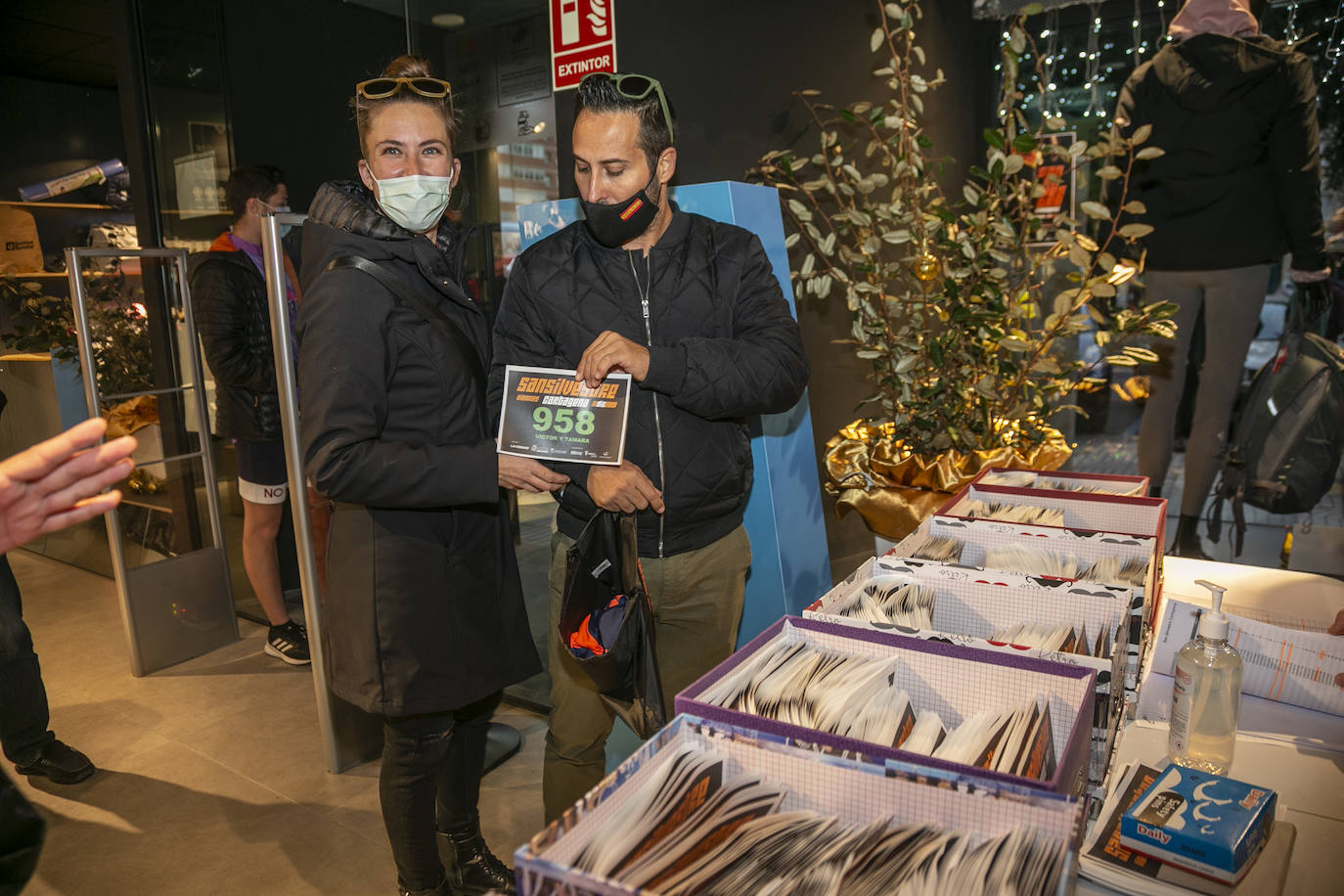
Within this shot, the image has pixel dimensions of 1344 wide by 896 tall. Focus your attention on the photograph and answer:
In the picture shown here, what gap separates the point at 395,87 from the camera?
165 cm

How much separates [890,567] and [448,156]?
3.87 feet

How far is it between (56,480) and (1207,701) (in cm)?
146

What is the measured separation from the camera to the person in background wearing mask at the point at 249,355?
3271 mm

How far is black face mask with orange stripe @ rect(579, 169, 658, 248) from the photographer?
65.4 inches

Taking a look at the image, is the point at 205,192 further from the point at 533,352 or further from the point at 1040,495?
the point at 1040,495

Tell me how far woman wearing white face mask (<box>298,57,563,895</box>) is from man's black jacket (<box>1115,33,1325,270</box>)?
8.32 ft

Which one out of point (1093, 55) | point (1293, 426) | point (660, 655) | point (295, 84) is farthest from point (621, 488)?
point (1093, 55)

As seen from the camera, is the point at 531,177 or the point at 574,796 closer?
the point at 574,796

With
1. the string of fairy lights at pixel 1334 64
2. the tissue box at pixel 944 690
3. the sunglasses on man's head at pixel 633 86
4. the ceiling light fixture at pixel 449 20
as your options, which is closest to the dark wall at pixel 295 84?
the ceiling light fixture at pixel 449 20

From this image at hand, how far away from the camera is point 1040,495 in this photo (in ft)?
5.50

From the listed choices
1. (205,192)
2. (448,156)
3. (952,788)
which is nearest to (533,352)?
(448,156)

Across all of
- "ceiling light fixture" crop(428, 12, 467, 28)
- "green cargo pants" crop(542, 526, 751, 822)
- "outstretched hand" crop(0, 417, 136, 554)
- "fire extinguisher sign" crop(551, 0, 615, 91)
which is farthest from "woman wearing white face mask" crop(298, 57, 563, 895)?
"ceiling light fixture" crop(428, 12, 467, 28)

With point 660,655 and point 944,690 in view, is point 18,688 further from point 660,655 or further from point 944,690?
point 944,690

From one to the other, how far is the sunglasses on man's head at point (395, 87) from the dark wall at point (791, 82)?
1.03 meters
